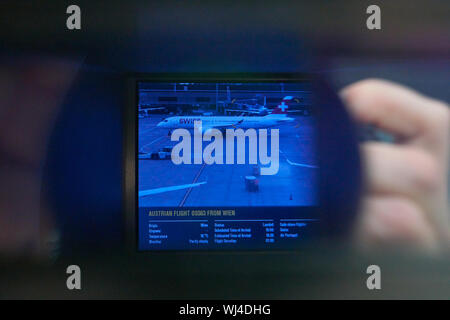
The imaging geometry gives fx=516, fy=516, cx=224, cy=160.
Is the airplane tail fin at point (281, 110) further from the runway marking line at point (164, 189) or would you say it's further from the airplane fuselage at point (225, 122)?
the runway marking line at point (164, 189)

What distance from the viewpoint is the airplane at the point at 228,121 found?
115 inches

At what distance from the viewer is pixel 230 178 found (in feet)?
9.61

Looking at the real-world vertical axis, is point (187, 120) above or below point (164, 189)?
above

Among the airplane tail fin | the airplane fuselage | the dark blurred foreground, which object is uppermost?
the airplane tail fin

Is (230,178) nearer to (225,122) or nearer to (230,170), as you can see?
(230,170)

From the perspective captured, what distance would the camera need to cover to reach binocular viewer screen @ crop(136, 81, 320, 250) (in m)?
2.92

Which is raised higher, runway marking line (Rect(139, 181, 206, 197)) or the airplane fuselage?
the airplane fuselage

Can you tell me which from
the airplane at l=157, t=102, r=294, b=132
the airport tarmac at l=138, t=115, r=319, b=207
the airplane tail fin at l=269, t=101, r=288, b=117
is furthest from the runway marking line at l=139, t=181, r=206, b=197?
the airplane tail fin at l=269, t=101, r=288, b=117

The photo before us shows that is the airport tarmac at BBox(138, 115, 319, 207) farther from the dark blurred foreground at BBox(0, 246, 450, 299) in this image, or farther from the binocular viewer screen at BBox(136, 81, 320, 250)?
the dark blurred foreground at BBox(0, 246, 450, 299)

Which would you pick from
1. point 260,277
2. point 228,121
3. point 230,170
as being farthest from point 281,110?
point 260,277

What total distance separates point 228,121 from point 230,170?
0.92ft

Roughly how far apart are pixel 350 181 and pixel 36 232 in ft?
5.86
